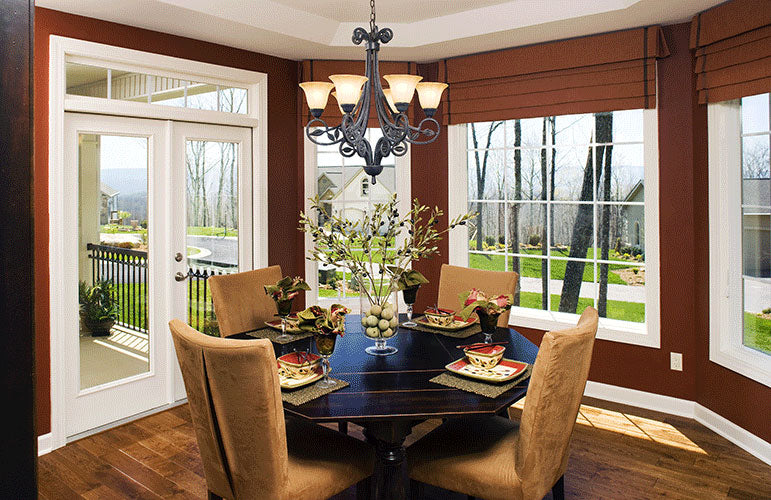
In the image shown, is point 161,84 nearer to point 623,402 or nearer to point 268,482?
point 268,482

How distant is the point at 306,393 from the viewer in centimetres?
201

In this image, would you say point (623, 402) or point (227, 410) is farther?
point (623, 402)

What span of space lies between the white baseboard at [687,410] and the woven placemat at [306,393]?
2.41 meters

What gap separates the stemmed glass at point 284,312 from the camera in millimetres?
2607

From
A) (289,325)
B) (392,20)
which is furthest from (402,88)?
(392,20)

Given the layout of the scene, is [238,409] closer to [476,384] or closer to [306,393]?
[306,393]

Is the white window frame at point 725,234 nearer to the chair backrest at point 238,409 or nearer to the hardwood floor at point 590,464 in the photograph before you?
the hardwood floor at point 590,464

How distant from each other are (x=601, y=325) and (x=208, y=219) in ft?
9.37

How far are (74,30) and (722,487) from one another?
4130mm

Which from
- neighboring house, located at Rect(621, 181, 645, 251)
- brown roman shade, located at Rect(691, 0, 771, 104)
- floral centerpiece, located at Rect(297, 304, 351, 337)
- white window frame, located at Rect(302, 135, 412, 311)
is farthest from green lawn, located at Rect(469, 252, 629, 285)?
floral centerpiece, located at Rect(297, 304, 351, 337)

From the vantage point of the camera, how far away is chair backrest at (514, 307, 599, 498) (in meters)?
1.86

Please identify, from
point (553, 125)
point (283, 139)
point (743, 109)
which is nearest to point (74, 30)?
point (283, 139)

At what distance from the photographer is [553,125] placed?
4.14 meters

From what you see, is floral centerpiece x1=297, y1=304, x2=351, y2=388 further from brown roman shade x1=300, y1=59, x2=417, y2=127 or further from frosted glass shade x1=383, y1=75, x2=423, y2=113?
brown roman shade x1=300, y1=59, x2=417, y2=127
